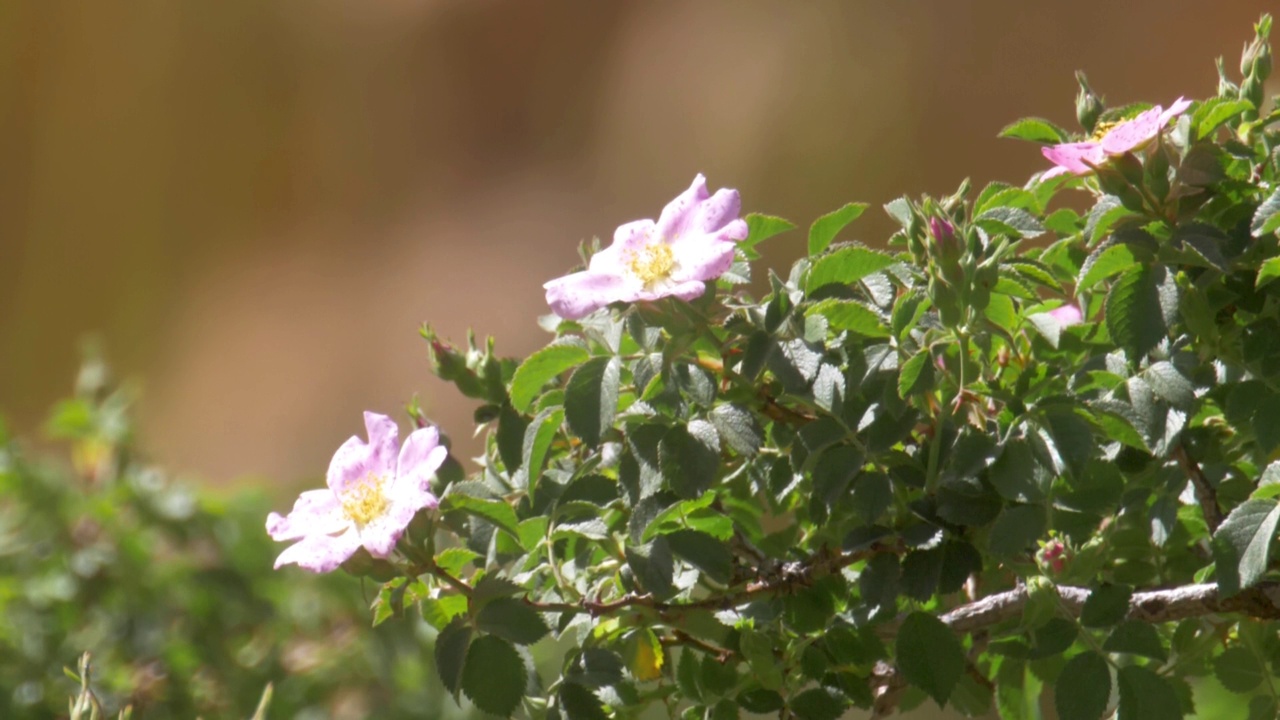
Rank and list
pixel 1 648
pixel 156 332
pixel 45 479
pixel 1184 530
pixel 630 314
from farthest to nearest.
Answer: pixel 156 332
pixel 45 479
pixel 1 648
pixel 1184 530
pixel 630 314

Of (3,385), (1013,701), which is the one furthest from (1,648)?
(3,385)

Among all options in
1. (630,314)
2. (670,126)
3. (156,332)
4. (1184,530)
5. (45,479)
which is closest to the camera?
(630,314)

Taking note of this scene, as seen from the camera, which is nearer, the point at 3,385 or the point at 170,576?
the point at 170,576

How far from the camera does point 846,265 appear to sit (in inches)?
22.0

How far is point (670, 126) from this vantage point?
2758 millimetres

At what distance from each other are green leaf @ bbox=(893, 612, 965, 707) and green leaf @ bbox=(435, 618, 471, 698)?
0.20 metres

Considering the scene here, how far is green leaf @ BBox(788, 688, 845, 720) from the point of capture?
61 cm

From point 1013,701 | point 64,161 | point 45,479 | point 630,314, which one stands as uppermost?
point 630,314

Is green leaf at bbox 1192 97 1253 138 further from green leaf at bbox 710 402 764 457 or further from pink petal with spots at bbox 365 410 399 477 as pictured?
pink petal with spots at bbox 365 410 399 477

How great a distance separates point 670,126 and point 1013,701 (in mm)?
2196

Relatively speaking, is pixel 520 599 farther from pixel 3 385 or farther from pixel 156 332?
pixel 3 385

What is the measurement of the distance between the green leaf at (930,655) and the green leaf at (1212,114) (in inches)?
10.0

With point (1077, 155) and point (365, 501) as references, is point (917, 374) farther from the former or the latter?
point (365, 501)

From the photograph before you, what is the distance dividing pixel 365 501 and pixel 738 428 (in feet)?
0.58
